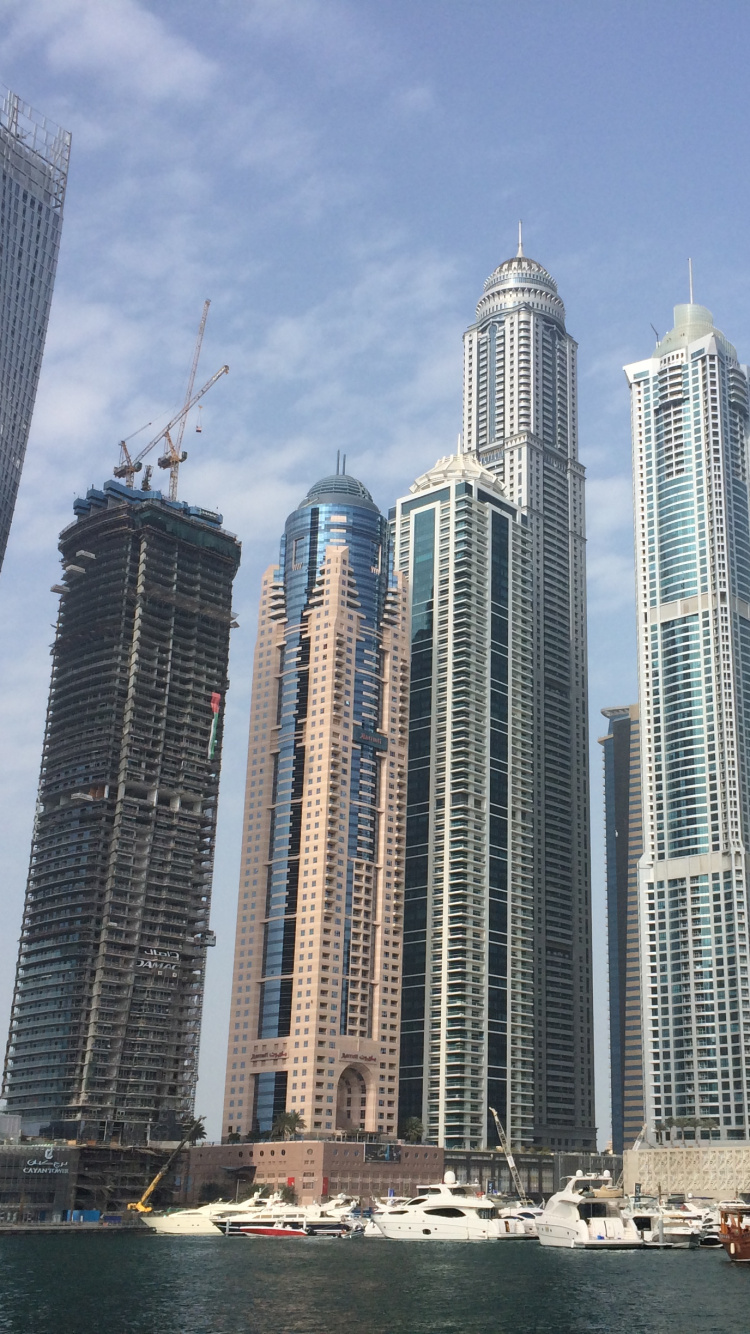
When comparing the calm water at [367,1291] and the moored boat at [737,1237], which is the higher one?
the moored boat at [737,1237]

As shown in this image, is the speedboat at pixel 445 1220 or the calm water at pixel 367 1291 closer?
the calm water at pixel 367 1291

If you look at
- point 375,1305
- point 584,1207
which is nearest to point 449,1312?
point 375,1305

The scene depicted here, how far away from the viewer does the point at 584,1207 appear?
168 metres

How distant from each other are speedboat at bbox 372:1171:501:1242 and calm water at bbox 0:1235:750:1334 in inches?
387

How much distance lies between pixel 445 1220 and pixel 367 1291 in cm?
6873

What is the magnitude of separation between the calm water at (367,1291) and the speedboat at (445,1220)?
9.84 meters

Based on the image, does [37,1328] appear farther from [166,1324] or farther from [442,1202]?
[442,1202]

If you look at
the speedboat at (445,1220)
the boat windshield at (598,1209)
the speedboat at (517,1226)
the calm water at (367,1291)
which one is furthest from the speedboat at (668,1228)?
the speedboat at (445,1220)

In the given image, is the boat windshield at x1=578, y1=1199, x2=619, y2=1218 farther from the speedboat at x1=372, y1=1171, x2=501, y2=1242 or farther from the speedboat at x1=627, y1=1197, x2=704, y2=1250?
the speedboat at x1=372, y1=1171, x2=501, y2=1242

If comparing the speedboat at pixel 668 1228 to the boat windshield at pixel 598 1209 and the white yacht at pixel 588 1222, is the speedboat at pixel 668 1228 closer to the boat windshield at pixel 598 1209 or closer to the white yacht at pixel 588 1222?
the white yacht at pixel 588 1222

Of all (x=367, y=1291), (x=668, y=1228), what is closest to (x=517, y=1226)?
(x=668, y=1228)

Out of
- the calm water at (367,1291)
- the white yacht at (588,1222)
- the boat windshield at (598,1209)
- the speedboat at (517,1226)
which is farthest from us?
the speedboat at (517,1226)

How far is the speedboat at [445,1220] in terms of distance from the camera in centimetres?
18325

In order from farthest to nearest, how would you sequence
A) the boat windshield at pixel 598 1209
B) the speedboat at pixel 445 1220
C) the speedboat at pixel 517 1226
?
the speedboat at pixel 517 1226 < the speedboat at pixel 445 1220 < the boat windshield at pixel 598 1209
